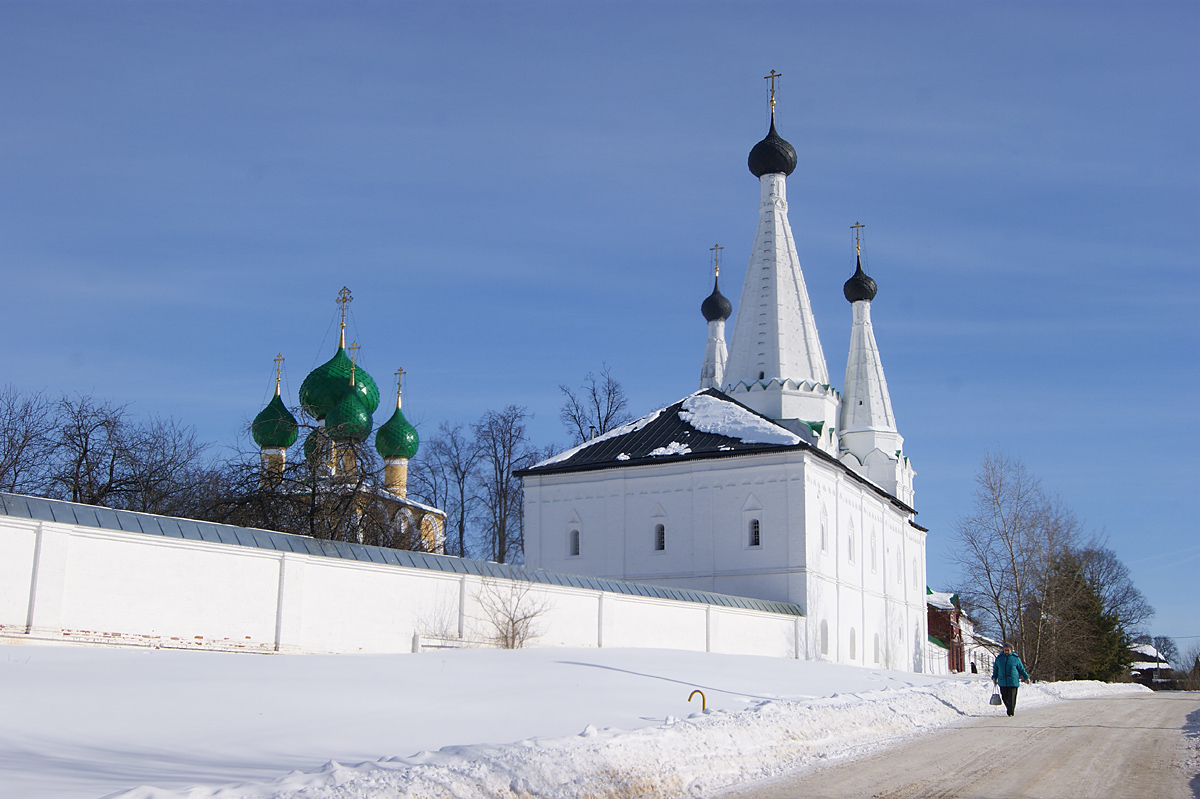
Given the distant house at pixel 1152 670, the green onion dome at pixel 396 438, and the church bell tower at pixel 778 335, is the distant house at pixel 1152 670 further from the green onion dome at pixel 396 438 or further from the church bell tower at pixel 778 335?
the green onion dome at pixel 396 438

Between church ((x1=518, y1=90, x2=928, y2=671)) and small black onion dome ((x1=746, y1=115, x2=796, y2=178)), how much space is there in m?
0.16

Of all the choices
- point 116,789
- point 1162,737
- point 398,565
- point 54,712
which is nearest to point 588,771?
point 116,789

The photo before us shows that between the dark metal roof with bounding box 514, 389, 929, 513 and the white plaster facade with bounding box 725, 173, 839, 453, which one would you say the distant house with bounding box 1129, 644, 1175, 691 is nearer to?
the white plaster facade with bounding box 725, 173, 839, 453

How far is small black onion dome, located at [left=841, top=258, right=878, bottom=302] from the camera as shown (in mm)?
50000

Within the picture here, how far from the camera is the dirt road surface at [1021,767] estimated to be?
26.9ft

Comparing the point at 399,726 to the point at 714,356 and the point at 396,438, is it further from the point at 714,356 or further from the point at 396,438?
the point at 714,356

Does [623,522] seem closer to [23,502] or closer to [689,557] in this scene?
[689,557]

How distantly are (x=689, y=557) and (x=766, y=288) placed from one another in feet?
41.1

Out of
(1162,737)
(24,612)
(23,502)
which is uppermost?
(23,502)

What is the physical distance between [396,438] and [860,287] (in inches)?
853

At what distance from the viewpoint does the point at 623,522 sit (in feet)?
111

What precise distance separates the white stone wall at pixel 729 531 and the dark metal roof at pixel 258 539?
7301 mm

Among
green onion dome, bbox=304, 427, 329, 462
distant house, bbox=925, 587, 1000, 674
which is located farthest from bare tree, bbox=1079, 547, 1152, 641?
green onion dome, bbox=304, 427, 329, 462

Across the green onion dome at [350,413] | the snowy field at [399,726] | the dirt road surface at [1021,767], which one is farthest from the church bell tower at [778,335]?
the dirt road surface at [1021,767]
